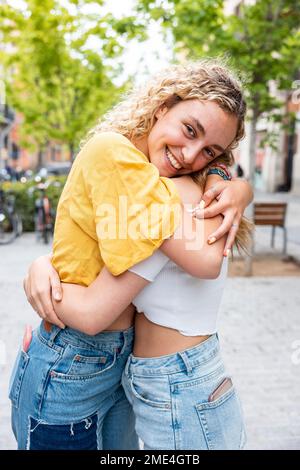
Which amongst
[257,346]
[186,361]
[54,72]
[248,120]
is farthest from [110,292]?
[54,72]

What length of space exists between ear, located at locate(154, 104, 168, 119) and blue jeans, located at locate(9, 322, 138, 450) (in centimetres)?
62

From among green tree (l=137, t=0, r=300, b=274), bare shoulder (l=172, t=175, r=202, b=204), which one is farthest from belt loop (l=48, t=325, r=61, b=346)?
green tree (l=137, t=0, r=300, b=274)

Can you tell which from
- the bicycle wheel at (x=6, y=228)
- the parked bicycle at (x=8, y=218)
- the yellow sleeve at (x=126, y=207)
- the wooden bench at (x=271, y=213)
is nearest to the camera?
the yellow sleeve at (x=126, y=207)

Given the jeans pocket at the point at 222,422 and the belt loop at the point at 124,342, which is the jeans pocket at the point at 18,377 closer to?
the belt loop at the point at 124,342

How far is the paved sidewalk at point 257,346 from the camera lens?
3.32 meters

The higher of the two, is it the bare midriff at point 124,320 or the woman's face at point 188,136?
the woman's face at point 188,136

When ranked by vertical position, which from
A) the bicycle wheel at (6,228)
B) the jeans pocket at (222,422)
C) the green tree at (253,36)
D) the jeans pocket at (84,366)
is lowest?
the bicycle wheel at (6,228)

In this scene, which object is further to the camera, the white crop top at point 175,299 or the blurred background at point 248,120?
the blurred background at point 248,120

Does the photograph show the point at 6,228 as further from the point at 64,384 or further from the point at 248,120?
the point at 64,384

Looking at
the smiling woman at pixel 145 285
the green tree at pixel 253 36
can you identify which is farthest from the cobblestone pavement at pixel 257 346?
the smiling woman at pixel 145 285

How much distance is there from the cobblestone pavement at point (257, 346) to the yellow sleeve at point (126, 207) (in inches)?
91.9

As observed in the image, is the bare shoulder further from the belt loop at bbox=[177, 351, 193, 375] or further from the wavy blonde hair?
the belt loop at bbox=[177, 351, 193, 375]

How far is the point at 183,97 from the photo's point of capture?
134 centimetres

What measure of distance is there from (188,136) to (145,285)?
1.39ft
